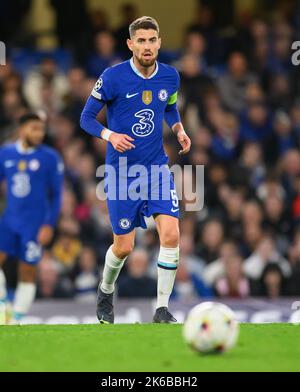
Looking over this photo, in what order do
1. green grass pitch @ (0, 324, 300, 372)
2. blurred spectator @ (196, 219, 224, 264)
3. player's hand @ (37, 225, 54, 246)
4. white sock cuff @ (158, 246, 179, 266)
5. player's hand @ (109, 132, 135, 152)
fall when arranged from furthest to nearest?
blurred spectator @ (196, 219, 224, 264)
player's hand @ (37, 225, 54, 246)
white sock cuff @ (158, 246, 179, 266)
player's hand @ (109, 132, 135, 152)
green grass pitch @ (0, 324, 300, 372)

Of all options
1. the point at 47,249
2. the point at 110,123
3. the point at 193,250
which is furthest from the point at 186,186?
the point at 110,123

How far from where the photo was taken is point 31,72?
1836 centimetres

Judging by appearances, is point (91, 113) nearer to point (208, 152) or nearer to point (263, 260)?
point (263, 260)

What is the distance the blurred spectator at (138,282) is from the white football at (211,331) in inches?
270

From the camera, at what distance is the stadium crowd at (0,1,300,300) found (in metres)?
15.2

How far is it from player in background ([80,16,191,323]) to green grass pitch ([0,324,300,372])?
0.69 metres

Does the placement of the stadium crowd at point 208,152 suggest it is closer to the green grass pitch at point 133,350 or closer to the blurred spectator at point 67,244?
the blurred spectator at point 67,244

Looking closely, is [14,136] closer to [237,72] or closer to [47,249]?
[47,249]

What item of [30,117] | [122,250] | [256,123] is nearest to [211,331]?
[122,250]

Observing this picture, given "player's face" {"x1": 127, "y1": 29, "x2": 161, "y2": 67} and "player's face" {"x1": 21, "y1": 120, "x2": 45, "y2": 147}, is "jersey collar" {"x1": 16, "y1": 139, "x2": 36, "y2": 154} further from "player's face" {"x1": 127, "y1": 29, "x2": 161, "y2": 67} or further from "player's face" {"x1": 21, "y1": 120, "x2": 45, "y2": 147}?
"player's face" {"x1": 127, "y1": 29, "x2": 161, "y2": 67}

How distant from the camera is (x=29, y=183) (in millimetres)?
13852

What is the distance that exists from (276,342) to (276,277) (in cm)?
664

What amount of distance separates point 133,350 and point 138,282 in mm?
6820

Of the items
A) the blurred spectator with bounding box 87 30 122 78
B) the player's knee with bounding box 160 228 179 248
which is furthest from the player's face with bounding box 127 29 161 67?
A: the blurred spectator with bounding box 87 30 122 78
